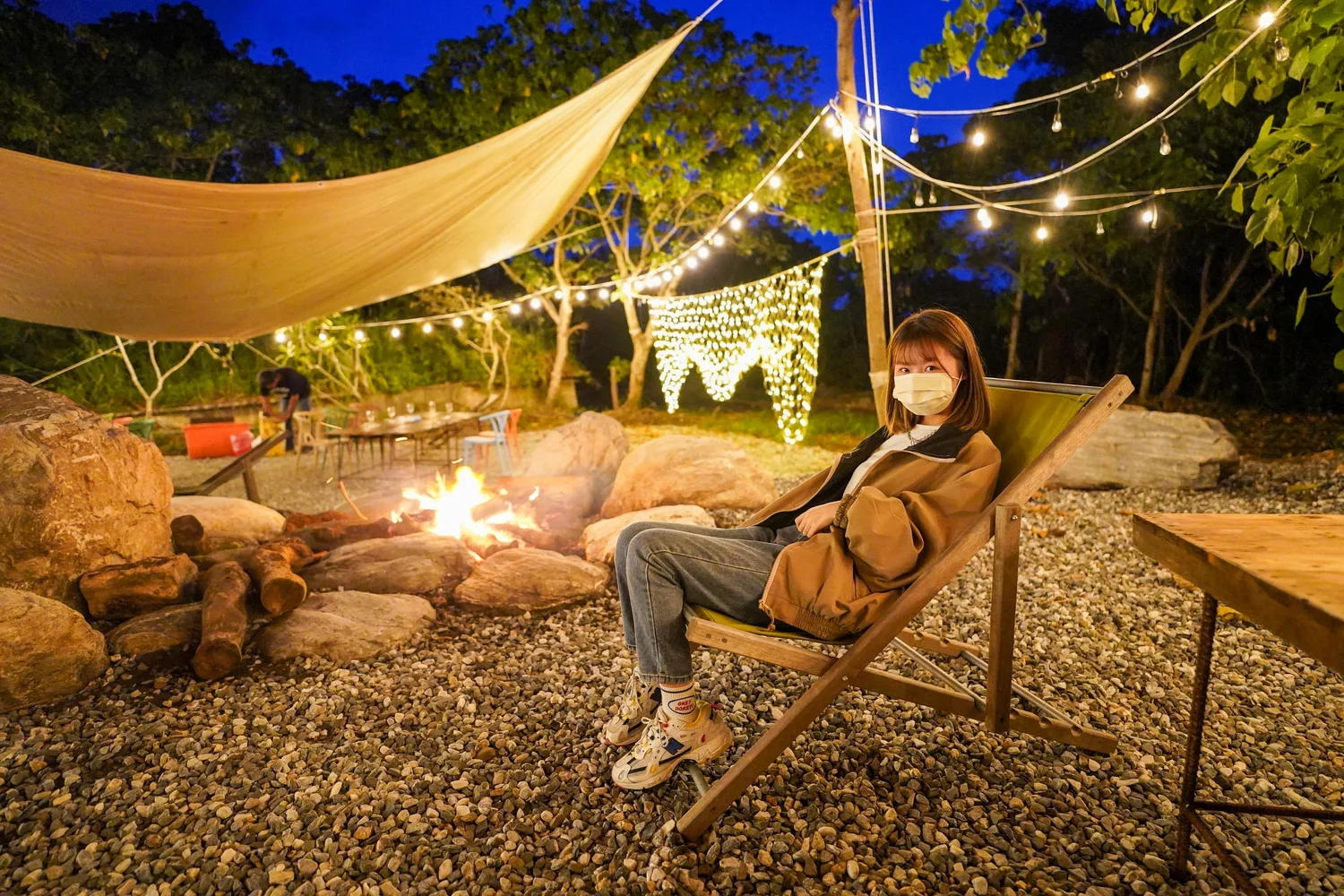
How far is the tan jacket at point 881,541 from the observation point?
4.93 feet

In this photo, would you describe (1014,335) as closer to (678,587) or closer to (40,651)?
(678,587)

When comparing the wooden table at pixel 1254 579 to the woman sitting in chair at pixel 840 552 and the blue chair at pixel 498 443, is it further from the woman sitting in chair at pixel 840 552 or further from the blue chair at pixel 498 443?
the blue chair at pixel 498 443

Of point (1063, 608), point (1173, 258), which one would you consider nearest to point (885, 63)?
point (1173, 258)

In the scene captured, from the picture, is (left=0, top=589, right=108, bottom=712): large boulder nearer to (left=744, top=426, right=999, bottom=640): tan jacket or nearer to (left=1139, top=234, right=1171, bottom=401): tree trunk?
(left=744, top=426, right=999, bottom=640): tan jacket

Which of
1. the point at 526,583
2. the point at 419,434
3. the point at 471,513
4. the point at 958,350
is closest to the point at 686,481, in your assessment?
the point at 471,513

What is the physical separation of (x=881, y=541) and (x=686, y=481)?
112 inches

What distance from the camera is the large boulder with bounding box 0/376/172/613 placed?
2406mm

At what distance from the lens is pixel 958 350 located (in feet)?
5.60

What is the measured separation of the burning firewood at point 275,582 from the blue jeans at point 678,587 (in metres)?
1.71

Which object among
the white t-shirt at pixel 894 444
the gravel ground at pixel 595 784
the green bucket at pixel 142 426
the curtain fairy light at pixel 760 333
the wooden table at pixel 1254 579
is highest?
the curtain fairy light at pixel 760 333

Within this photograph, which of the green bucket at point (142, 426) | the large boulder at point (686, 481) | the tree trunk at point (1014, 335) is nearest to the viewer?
the large boulder at point (686, 481)

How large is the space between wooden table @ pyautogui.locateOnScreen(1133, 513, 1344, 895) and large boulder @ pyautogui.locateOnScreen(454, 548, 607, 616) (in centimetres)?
221

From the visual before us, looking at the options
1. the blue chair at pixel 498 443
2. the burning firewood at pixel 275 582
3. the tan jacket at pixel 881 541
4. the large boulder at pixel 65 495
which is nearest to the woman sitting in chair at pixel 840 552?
the tan jacket at pixel 881 541

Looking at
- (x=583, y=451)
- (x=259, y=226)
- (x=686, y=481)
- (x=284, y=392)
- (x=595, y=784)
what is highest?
(x=259, y=226)
